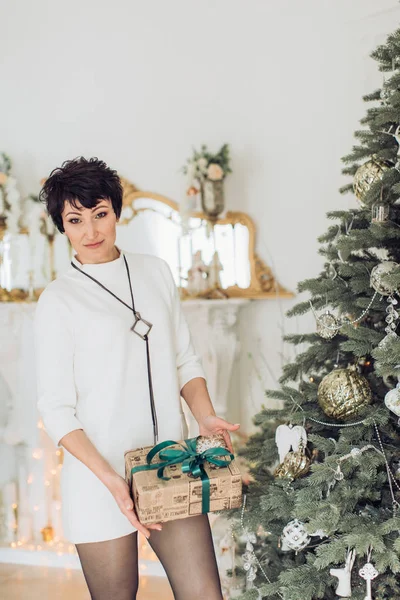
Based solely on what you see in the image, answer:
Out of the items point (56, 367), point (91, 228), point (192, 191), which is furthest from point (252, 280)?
point (56, 367)

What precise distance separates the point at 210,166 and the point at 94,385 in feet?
6.22

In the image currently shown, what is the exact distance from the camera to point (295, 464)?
69.1 inches

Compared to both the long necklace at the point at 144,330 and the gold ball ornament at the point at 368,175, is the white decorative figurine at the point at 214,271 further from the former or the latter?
the long necklace at the point at 144,330

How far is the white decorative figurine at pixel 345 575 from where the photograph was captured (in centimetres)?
154

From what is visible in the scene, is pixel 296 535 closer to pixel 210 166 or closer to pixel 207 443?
pixel 207 443

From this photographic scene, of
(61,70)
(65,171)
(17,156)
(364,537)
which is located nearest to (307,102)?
(61,70)

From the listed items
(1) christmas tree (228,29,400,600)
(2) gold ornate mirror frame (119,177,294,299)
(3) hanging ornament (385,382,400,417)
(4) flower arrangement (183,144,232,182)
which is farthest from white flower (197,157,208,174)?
(3) hanging ornament (385,382,400,417)

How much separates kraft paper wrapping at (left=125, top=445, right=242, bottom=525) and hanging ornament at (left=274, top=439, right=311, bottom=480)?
0.46 m

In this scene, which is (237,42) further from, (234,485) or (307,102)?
(234,485)

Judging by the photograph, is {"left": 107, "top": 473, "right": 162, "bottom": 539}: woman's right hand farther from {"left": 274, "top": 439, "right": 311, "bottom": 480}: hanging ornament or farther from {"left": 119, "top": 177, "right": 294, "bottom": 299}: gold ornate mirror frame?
{"left": 119, "top": 177, "right": 294, "bottom": 299}: gold ornate mirror frame

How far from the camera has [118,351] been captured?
145 centimetres

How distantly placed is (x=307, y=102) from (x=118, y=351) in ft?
7.09

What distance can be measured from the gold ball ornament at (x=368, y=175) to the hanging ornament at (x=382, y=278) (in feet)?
0.69

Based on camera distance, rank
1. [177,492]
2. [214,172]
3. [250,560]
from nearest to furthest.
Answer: [177,492] < [250,560] < [214,172]
